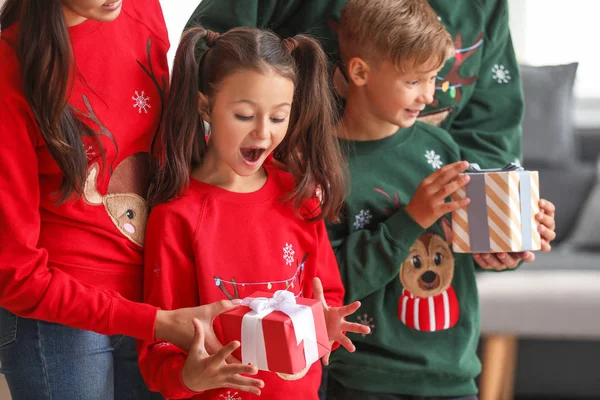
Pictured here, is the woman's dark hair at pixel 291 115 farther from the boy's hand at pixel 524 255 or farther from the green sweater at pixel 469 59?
the boy's hand at pixel 524 255

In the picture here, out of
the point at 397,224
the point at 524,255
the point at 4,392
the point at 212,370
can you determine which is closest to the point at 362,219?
the point at 397,224

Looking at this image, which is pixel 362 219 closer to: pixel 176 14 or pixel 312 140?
pixel 312 140

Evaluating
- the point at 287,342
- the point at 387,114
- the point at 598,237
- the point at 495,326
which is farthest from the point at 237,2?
the point at 598,237

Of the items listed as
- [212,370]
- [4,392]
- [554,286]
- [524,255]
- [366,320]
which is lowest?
[554,286]

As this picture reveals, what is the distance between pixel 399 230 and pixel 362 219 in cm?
9

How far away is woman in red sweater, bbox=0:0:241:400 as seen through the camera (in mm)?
1018

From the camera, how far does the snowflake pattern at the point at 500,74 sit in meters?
1.60

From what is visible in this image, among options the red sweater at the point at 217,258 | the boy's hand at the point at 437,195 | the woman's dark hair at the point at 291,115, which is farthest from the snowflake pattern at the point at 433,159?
the red sweater at the point at 217,258

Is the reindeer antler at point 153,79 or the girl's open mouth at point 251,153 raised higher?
the reindeer antler at point 153,79

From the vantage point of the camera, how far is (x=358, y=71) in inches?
54.6

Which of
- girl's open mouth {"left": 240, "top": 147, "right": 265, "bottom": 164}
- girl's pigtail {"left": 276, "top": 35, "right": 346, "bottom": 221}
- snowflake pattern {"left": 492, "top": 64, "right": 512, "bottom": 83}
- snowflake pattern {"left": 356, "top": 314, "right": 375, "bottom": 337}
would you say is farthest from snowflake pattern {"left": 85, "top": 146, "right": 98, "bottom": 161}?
snowflake pattern {"left": 492, "top": 64, "right": 512, "bottom": 83}

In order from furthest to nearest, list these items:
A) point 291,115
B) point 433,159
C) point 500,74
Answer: point 500,74 → point 433,159 → point 291,115

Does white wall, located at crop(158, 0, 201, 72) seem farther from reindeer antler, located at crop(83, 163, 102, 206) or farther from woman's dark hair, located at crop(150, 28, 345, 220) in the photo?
reindeer antler, located at crop(83, 163, 102, 206)

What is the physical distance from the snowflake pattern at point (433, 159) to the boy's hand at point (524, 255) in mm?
184
